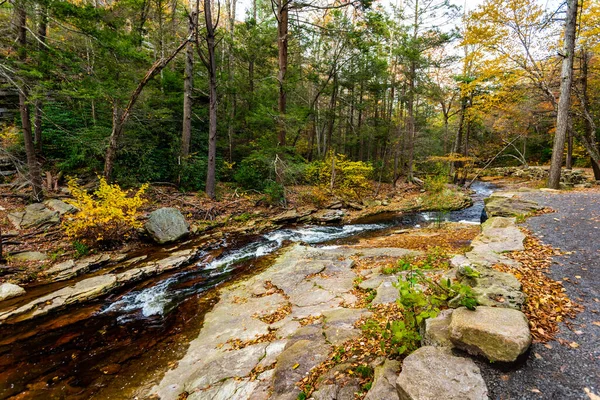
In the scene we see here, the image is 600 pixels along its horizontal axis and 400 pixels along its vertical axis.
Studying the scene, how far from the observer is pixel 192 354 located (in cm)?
360

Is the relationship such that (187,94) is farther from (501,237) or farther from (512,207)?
(512,207)

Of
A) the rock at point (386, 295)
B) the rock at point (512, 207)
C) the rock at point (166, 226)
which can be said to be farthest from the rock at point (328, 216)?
the rock at point (386, 295)

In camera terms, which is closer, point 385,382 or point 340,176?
point 385,382

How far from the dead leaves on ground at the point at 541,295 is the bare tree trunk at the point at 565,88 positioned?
778cm

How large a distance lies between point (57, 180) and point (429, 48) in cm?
2034

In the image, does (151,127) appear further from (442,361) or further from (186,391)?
(442,361)

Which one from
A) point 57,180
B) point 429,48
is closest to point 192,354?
point 57,180

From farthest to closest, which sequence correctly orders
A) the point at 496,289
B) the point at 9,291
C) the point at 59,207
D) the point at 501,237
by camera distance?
the point at 59,207 < the point at 9,291 < the point at 501,237 < the point at 496,289

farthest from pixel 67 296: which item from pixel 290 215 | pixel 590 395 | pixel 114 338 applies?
pixel 290 215

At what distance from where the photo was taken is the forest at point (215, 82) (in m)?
8.20

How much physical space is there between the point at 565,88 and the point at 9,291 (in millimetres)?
16125

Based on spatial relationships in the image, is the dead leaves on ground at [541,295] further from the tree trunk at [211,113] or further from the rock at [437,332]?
the tree trunk at [211,113]

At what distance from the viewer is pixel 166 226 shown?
26.2 ft

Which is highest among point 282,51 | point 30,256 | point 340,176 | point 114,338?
point 282,51
